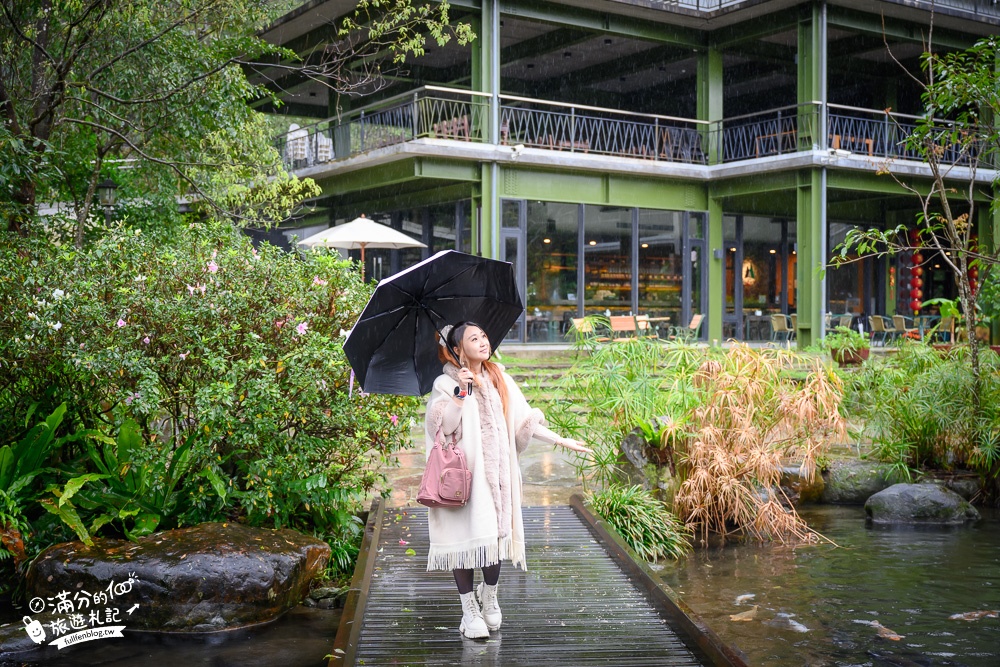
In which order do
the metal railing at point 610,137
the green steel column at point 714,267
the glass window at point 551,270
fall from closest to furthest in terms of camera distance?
1. the glass window at point 551,270
2. the metal railing at point 610,137
3. the green steel column at point 714,267

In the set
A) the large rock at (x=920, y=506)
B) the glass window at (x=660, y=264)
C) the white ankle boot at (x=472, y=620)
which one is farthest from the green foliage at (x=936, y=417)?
the glass window at (x=660, y=264)

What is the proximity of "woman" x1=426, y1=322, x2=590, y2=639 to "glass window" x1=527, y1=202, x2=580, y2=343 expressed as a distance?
1340 centimetres

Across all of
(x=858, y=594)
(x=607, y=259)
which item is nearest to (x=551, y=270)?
(x=607, y=259)

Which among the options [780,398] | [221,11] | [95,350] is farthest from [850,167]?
[95,350]

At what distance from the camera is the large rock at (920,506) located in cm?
880

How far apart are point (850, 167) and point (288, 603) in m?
15.2

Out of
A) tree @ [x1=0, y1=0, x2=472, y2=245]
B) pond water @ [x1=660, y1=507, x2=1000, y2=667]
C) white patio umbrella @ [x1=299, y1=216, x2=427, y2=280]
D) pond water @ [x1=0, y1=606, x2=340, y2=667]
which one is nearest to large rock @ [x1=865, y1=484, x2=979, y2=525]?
pond water @ [x1=660, y1=507, x2=1000, y2=667]

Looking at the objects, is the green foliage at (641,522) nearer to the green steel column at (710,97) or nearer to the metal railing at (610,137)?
the metal railing at (610,137)

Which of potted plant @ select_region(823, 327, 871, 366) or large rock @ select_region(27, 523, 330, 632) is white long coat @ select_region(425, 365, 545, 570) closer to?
large rock @ select_region(27, 523, 330, 632)

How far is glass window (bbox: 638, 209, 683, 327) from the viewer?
19081 mm

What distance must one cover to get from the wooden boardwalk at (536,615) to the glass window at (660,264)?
12893 millimetres

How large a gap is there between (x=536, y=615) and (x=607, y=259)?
14.1 meters

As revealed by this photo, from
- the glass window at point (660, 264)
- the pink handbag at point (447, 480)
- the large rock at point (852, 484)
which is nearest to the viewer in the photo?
the pink handbag at point (447, 480)

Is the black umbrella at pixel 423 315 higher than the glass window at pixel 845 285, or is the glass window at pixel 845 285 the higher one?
the glass window at pixel 845 285
